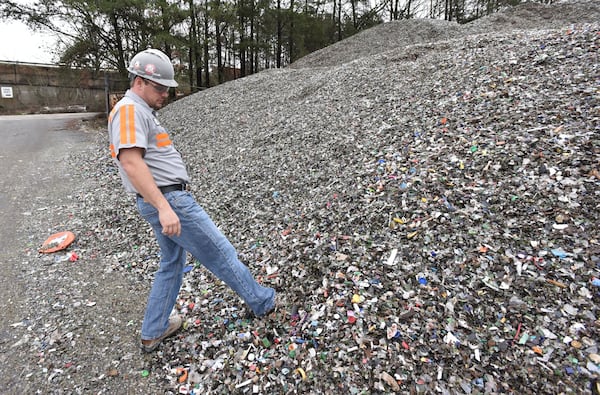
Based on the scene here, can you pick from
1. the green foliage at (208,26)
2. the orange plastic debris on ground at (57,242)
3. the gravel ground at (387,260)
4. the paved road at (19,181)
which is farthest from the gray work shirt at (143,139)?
the green foliage at (208,26)

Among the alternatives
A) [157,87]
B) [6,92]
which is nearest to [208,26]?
[6,92]

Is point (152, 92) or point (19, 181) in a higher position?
point (152, 92)

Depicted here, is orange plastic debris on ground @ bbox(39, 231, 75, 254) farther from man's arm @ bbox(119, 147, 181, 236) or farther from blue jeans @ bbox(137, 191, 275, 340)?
man's arm @ bbox(119, 147, 181, 236)

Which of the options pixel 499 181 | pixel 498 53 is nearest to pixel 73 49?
pixel 498 53

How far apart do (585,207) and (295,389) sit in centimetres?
257

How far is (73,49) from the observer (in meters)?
14.6

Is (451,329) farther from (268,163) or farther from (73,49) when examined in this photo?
(73,49)

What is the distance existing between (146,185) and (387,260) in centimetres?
187

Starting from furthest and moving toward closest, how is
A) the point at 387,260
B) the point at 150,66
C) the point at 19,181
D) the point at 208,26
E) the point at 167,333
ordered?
the point at 208,26 → the point at 19,181 → the point at 387,260 → the point at 167,333 → the point at 150,66

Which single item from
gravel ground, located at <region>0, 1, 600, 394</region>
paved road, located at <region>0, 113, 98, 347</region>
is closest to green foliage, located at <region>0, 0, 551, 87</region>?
paved road, located at <region>0, 113, 98, 347</region>

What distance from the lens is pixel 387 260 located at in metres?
2.68

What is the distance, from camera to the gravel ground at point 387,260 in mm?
2053

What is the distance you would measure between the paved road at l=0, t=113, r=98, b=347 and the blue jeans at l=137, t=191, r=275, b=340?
1.34 m

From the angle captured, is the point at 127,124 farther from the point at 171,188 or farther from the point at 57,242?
the point at 57,242
